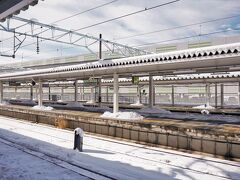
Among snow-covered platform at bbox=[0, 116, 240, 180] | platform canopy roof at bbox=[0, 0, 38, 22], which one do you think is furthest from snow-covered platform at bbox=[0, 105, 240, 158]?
platform canopy roof at bbox=[0, 0, 38, 22]

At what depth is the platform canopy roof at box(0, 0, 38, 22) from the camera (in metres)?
5.07

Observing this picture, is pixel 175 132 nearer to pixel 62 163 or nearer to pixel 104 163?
pixel 104 163

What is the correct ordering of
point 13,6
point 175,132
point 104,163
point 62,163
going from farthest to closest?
point 175,132, point 104,163, point 62,163, point 13,6

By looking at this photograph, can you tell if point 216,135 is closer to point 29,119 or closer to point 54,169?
point 54,169

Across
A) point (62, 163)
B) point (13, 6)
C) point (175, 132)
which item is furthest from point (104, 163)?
point (13, 6)

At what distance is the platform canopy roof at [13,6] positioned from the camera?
5.07 metres

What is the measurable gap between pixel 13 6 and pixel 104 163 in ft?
18.6

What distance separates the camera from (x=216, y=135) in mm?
10250

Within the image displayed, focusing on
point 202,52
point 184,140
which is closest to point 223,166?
point 184,140

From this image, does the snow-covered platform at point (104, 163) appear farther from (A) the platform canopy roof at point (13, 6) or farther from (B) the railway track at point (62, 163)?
(A) the platform canopy roof at point (13, 6)

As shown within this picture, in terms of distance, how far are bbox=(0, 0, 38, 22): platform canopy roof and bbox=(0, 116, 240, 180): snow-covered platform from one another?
4250 millimetres

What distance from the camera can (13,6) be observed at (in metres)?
5.30

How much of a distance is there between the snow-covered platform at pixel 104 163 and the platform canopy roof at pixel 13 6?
13.9ft

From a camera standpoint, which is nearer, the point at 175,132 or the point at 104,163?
the point at 104,163
